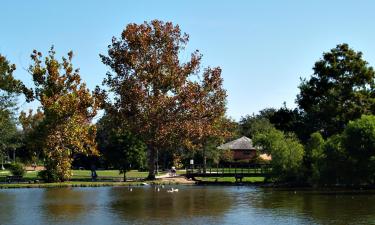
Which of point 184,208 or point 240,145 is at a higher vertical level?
point 240,145

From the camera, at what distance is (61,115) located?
6184 cm

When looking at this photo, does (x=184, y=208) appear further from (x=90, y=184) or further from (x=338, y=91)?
(x=338, y=91)

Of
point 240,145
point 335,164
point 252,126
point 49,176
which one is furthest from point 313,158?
point 252,126

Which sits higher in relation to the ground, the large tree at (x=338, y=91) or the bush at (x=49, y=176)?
the large tree at (x=338, y=91)

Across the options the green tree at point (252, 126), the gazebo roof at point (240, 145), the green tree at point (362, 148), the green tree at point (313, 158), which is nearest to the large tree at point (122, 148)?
the green tree at point (313, 158)

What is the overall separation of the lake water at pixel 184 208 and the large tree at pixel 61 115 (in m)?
14.7

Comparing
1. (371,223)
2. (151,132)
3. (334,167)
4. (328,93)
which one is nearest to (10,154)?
(151,132)

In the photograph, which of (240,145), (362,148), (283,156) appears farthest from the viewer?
(240,145)

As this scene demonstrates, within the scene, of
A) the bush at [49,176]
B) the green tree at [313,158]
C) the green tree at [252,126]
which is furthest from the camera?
the green tree at [252,126]

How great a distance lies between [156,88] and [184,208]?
33364mm

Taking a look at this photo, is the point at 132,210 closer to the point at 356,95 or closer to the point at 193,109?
the point at 193,109

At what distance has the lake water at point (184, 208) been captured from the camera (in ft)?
98.8

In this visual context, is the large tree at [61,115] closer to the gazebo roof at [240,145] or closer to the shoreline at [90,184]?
the shoreline at [90,184]

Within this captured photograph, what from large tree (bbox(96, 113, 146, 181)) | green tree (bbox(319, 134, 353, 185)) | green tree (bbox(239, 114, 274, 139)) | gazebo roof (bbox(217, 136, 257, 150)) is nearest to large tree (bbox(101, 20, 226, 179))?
large tree (bbox(96, 113, 146, 181))
